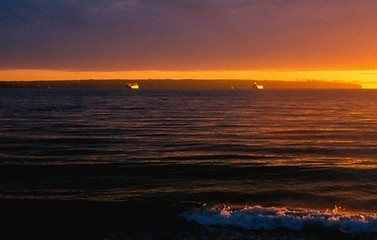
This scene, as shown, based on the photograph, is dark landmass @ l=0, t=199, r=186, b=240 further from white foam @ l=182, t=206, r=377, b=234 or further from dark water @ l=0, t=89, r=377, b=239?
white foam @ l=182, t=206, r=377, b=234

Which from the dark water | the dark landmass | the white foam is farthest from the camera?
the dark water

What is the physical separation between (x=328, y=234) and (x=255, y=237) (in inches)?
97.5

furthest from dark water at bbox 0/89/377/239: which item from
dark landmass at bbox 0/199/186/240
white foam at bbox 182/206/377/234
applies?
dark landmass at bbox 0/199/186/240

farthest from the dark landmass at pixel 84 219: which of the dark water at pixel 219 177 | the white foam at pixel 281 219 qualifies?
the white foam at pixel 281 219

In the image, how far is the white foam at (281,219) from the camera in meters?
14.3

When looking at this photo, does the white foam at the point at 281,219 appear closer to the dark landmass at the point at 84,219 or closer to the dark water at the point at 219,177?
the dark water at the point at 219,177

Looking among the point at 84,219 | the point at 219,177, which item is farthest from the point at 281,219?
the point at 219,177

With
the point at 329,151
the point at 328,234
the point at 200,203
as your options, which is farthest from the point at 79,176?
the point at 329,151

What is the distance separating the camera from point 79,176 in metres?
22.4

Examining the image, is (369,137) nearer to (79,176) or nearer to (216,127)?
(216,127)

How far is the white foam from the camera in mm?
14258

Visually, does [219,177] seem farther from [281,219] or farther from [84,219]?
[84,219]

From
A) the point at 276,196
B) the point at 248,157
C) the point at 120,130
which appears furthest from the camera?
the point at 120,130

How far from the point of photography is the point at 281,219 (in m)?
14.8
